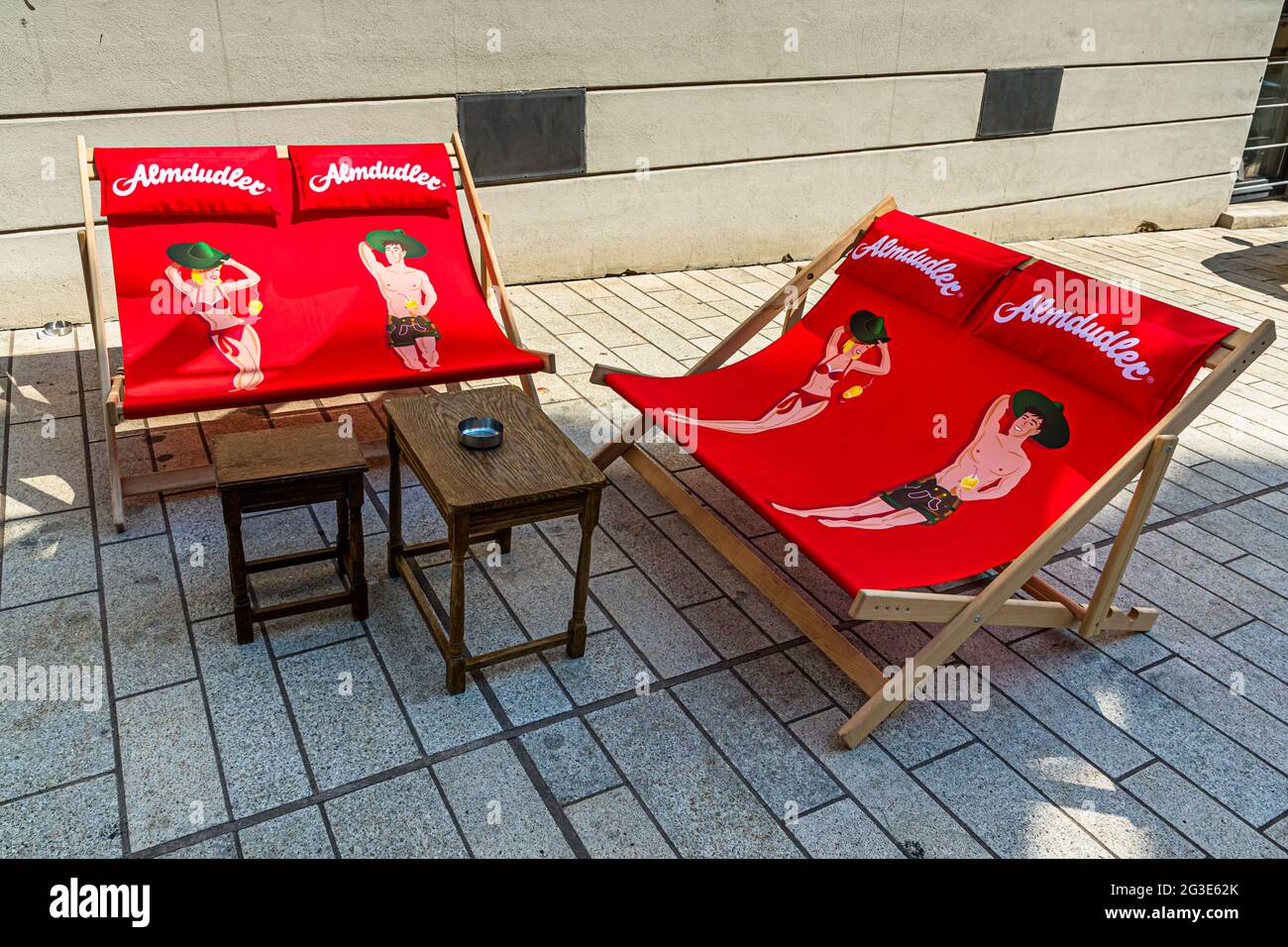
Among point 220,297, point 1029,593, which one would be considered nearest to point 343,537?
point 220,297

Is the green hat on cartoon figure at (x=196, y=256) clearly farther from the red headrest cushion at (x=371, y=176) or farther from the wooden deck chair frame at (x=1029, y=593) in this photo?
the wooden deck chair frame at (x=1029, y=593)

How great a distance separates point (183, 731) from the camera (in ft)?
8.93

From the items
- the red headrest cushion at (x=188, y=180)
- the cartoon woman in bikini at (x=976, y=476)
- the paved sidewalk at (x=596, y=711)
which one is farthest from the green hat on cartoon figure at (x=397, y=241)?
the cartoon woman in bikini at (x=976, y=476)

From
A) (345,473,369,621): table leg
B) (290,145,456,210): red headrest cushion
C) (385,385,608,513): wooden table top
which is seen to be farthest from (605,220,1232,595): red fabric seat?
(290,145,456,210): red headrest cushion

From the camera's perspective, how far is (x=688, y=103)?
20.4ft

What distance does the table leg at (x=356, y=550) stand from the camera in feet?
9.88

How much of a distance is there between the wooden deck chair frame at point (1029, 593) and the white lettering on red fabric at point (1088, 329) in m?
0.22

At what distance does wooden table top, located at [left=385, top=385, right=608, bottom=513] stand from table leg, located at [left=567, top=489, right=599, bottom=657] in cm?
7

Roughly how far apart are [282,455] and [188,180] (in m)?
1.70

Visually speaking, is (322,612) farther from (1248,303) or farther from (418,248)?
(1248,303)

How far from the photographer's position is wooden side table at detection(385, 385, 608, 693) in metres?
2.72

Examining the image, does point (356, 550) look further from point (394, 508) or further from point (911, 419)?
point (911, 419)

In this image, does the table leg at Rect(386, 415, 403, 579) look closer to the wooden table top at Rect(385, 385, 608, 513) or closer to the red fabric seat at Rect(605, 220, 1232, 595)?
the wooden table top at Rect(385, 385, 608, 513)
